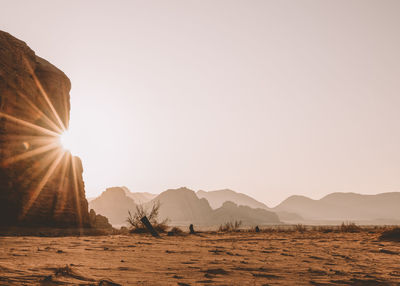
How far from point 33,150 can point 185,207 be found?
168m

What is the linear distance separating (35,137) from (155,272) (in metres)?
19.9

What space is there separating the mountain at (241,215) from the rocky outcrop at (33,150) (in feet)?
451

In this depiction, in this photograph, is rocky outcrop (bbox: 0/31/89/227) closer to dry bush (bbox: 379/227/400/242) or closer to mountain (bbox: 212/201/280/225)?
dry bush (bbox: 379/227/400/242)

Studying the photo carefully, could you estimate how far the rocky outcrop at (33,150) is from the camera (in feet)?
57.5

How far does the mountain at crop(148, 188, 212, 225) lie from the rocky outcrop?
152114 millimetres

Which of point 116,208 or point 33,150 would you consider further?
point 116,208

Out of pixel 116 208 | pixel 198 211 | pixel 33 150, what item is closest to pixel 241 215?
pixel 198 211

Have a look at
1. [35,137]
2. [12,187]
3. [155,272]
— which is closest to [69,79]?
[35,137]

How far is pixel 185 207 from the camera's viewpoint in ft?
602

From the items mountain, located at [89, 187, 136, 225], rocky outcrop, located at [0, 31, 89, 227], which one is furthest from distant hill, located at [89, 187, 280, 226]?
rocky outcrop, located at [0, 31, 89, 227]

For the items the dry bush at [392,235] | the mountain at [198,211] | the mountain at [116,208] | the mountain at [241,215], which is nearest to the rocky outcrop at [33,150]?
the dry bush at [392,235]

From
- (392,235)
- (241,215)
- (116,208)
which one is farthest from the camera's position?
(116,208)

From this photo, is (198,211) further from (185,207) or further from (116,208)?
(116,208)

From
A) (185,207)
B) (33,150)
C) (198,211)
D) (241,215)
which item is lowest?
(241,215)
